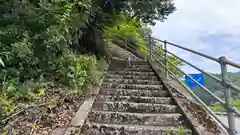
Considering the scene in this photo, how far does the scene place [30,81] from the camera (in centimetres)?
372

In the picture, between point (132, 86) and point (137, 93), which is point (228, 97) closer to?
point (137, 93)

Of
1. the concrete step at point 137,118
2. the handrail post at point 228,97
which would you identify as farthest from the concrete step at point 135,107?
the handrail post at point 228,97

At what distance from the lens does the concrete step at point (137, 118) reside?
3.47 metres

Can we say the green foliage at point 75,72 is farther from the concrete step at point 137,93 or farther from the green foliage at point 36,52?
the concrete step at point 137,93

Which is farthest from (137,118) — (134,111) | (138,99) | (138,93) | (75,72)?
(75,72)

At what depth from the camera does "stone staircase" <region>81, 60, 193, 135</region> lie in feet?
10.4

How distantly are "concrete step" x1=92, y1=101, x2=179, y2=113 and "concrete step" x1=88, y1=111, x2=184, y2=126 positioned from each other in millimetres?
268

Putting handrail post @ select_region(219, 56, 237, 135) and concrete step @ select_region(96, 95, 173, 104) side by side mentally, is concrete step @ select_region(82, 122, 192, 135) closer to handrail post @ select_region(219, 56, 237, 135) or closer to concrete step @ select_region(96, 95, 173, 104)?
handrail post @ select_region(219, 56, 237, 135)

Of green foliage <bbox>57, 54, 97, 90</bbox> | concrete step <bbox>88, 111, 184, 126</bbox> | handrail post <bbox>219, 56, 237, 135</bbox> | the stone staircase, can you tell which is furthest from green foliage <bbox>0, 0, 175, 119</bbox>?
handrail post <bbox>219, 56, 237, 135</bbox>

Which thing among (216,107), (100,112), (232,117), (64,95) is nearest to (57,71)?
(64,95)

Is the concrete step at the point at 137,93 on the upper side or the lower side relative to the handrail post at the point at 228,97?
lower

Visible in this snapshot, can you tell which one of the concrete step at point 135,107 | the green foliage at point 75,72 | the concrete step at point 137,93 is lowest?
the concrete step at point 135,107

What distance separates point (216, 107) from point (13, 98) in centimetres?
254

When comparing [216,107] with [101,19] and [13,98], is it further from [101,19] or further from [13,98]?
[101,19]
